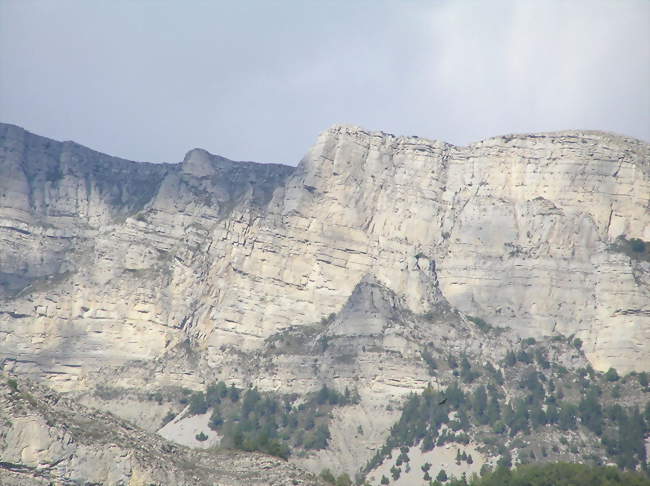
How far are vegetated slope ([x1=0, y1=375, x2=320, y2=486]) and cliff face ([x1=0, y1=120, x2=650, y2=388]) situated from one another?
66.7 m

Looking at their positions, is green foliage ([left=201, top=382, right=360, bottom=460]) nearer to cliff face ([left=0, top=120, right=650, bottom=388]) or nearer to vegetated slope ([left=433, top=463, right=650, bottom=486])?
cliff face ([left=0, top=120, right=650, bottom=388])

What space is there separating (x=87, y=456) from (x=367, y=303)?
242ft

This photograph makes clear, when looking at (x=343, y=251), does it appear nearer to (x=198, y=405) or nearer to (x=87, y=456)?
(x=198, y=405)

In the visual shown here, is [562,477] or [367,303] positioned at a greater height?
[367,303]

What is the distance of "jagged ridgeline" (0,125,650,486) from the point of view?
159750mm

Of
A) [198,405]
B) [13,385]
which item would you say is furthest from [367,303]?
[13,385]

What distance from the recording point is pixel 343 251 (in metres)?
186

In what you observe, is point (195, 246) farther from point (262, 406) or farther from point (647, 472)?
point (647, 472)

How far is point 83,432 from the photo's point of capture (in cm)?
10738

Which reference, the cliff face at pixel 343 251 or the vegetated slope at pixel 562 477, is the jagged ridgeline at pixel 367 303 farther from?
the vegetated slope at pixel 562 477

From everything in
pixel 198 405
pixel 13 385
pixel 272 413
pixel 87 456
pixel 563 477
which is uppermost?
pixel 13 385

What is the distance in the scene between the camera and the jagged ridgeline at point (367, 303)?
6289 inches

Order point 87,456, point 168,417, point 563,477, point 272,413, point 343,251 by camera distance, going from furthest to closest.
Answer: point 343,251
point 168,417
point 272,413
point 563,477
point 87,456

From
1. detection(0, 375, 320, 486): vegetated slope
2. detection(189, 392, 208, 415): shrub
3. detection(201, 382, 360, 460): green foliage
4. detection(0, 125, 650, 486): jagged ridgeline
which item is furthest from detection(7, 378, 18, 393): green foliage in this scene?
detection(189, 392, 208, 415): shrub
